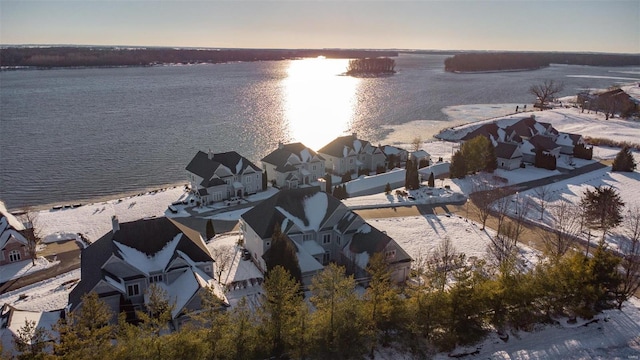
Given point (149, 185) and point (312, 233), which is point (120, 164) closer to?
point (149, 185)

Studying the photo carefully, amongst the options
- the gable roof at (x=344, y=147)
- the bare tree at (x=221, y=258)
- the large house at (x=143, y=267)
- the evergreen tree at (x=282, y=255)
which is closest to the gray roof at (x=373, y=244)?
the evergreen tree at (x=282, y=255)

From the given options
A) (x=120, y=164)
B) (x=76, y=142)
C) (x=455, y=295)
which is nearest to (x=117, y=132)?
(x=76, y=142)

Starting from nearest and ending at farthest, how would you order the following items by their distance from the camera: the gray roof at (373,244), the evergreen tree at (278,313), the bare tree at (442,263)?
the evergreen tree at (278,313)
the bare tree at (442,263)
the gray roof at (373,244)

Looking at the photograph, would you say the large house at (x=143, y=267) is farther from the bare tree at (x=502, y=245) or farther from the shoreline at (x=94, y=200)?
the shoreline at (x=94, y=200)

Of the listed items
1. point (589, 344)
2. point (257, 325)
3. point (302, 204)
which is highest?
point (302, 204)

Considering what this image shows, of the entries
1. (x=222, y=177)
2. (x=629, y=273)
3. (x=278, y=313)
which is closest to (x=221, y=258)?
(x=278, y=313)

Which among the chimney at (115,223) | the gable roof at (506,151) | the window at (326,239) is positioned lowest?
the window at (326,239)

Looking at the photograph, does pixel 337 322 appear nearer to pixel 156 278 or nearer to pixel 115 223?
pixel 156 278
